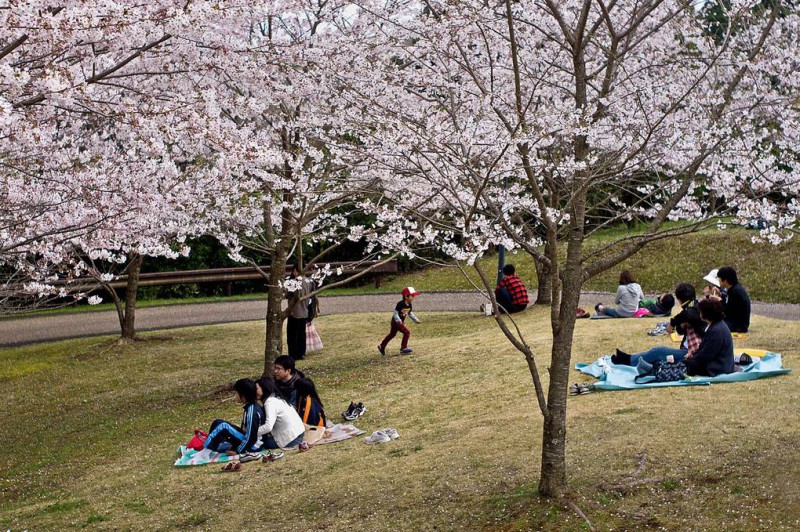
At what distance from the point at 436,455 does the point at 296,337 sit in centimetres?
708

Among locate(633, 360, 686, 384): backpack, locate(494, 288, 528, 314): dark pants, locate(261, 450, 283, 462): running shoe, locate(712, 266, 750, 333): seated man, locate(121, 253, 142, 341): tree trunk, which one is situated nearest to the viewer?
locate(261, 450, 283, 462): running shoe

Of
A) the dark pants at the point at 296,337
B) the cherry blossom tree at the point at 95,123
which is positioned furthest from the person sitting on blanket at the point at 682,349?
the dark pants at the point at 296,337

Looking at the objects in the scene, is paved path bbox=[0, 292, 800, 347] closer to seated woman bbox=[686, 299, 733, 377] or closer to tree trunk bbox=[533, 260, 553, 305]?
tree trunk bbox=[533, 260, 553, 305]

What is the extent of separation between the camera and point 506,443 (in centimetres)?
773

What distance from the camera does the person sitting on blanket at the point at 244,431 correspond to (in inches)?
343

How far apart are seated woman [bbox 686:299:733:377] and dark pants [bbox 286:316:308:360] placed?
690 cm

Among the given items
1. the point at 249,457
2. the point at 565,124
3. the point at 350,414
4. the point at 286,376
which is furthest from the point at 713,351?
the point at 249,457

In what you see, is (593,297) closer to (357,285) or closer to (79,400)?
(357,285)

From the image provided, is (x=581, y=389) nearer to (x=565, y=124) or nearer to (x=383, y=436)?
(x=383, y=436)

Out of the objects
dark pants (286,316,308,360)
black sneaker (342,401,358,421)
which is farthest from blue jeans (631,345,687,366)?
dark pants (286,316,308,360)

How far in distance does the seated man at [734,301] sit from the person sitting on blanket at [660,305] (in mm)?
1967

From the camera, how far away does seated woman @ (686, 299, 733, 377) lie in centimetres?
897

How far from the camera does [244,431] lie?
882 centimetres

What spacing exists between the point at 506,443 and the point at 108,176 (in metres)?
4.75
